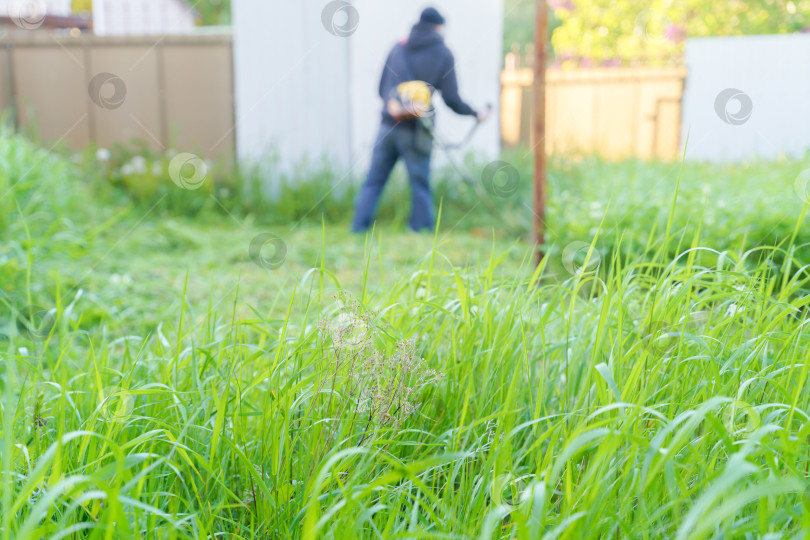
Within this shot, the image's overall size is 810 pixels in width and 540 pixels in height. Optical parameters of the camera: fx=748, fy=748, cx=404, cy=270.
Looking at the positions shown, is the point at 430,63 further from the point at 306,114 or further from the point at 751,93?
Answer: the point at 751,93

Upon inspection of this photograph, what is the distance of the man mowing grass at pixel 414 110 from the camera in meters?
4.95

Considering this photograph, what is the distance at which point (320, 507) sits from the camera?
1.08 meters

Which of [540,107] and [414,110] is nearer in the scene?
[540,107]

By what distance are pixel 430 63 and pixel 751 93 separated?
511cm

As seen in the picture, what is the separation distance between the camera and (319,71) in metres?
6.29

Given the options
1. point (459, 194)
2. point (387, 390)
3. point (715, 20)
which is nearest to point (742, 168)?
point (459, 194)

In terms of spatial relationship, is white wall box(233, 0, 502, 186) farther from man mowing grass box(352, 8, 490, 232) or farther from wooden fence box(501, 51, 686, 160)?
wooden fence box(501, 51, 686, 160)

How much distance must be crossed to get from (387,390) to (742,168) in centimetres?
564

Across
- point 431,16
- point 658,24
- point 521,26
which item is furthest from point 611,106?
point 521,26

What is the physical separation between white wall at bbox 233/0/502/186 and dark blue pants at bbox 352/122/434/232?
98 centimetres

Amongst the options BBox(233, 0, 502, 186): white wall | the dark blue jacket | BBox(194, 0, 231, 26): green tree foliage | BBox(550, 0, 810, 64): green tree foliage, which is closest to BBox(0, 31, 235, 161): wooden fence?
BBox(233, 0, 502, 186): white wall

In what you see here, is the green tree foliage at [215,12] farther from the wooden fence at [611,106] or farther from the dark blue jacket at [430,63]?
the dark blue jacket at [430,63]

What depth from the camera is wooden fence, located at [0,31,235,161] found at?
6801 mm

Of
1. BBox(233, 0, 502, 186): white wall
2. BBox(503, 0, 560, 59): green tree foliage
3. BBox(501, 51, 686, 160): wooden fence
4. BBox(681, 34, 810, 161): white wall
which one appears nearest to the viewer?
BBox(233, 0, 502, 186): white wall
